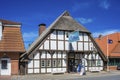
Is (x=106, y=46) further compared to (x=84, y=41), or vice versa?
(x=106, y=46)

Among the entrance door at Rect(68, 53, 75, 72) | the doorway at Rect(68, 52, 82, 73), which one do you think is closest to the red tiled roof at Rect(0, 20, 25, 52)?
the entrance door at Rect(68, 53, 75, 72)

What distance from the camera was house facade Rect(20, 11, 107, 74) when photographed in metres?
40.3

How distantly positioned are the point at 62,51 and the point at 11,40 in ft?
26.9

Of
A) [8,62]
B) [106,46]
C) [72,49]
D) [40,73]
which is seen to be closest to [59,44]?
[72,49]

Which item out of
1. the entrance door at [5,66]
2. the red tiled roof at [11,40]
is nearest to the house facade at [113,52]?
the red tiled roof at [11,40]

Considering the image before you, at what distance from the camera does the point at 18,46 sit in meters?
38.1

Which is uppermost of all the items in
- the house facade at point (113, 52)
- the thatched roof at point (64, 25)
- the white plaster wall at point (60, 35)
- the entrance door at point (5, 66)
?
the thatched roof at point (64, 25)

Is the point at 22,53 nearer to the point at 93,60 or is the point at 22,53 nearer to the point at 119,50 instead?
the point at 93,60

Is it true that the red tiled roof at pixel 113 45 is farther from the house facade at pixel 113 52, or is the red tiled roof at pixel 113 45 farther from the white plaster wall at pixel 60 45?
the white plaster wall at pixel 60 45

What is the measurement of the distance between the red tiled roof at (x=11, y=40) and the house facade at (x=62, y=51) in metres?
1.94

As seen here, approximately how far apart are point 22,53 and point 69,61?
7.81 meters

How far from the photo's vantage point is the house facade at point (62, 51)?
40281mm

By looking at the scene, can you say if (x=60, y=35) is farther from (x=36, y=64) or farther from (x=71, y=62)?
(x=36, y=64)

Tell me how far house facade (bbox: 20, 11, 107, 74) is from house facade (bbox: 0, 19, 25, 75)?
1.41 meters
